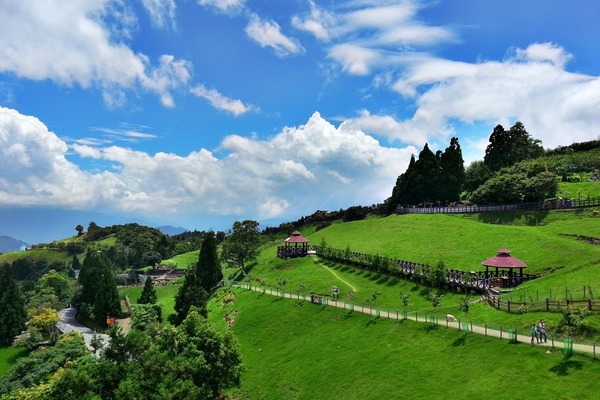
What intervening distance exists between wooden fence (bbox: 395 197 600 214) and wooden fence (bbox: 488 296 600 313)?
156ft

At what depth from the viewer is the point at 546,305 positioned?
4009 cm

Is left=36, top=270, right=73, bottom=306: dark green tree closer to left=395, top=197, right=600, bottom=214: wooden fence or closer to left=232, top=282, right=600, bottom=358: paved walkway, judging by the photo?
left=232, top=282, right=600, bottom=358: paved walkway

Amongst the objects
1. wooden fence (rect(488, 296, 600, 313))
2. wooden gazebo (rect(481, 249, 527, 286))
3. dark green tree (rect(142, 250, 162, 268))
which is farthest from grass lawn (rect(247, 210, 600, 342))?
dark green tree (rect(142, 250, 162, 268))

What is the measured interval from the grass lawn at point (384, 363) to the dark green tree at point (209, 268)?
32874 millimetres

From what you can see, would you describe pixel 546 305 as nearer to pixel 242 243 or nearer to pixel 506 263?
pixel 506 263

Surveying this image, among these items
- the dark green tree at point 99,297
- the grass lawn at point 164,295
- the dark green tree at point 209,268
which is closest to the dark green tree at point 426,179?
the dark green tree at point 209,268

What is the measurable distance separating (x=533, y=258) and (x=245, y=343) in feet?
133

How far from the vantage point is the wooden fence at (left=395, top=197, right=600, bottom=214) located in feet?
265

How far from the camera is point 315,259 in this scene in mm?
90938

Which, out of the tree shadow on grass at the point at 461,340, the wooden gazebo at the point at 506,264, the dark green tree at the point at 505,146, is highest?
the dark green tree at the point at 505,146

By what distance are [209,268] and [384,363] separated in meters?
62.3

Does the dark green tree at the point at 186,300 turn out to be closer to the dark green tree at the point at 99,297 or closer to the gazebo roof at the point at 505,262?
the dark green tree at the point at 99,297

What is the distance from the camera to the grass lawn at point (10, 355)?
3183 inches

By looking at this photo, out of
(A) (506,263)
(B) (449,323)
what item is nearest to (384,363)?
(B) (449,323)
